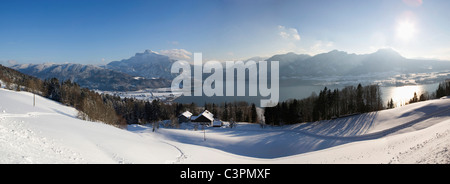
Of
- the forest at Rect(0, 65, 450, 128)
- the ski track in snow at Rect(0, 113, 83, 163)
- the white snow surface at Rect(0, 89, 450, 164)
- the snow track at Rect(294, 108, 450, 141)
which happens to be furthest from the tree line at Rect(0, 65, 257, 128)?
the snow track at Rect(294, 108, 450, 141)

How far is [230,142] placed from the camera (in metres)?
32.9

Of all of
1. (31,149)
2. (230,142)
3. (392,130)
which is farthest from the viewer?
(230,142)

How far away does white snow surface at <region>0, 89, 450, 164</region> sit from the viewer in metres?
11.7

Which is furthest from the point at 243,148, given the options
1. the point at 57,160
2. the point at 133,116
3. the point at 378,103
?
the point at 133,116

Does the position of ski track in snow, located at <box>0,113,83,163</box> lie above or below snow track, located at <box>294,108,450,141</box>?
above

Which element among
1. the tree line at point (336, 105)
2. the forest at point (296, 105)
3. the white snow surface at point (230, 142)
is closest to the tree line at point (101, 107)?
the forest at point (296, 105)

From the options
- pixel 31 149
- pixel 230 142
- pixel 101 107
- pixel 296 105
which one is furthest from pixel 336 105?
pixel 101 107

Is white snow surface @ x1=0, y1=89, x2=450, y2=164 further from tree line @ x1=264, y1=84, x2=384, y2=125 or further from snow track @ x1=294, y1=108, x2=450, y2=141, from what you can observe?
tree line @ x1=264, y1=84, x2=384, y2=125

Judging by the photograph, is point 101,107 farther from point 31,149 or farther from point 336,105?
point 336,105

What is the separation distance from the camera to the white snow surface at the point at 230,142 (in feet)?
38.4

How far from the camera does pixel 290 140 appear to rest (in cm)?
3238
